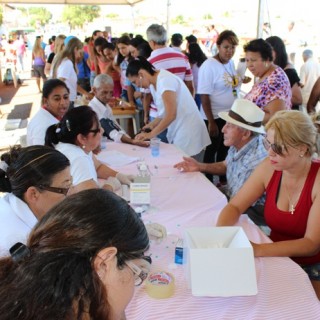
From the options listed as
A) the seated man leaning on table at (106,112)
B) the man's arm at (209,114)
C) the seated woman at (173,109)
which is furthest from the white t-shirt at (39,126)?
the man's arm at (209,114)

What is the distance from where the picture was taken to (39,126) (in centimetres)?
259

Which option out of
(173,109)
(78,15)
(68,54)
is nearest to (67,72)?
(68,54)

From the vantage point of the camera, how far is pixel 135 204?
1852 mm

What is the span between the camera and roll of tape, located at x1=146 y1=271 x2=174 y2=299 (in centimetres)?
120

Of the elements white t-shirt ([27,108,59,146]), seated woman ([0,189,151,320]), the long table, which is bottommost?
the long table

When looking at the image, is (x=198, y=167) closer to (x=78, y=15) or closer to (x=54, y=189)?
(x=54, y=189)

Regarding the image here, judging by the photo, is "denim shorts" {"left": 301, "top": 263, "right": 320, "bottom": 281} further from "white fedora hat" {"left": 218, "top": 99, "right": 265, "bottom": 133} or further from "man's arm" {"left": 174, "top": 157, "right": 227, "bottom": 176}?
"man's arm" {"left": 174, "top": 157, "right": 227, "bottom": 176}

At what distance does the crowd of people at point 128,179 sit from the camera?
64 cm

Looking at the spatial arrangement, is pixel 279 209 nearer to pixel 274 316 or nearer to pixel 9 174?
pixel 274 316

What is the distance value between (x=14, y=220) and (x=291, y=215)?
1140 millimetres

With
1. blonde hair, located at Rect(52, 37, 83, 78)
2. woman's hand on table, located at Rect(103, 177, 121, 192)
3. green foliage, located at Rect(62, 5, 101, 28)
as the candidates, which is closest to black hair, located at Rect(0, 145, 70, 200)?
woman's hand on table, located at Rect(103, 177, 121, 192)

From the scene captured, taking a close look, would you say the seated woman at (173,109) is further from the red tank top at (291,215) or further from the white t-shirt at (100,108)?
the red tank top at (291,215)

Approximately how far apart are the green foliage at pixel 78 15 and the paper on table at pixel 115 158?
35194mm

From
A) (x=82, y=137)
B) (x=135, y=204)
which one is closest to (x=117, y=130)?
(x=82, y=137)
